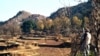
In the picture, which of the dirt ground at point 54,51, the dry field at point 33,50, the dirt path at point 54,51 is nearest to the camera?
the dry field at point 33,50

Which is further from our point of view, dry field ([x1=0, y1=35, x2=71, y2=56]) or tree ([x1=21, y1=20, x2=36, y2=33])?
tree ([x1=21, y1=20, x2=36, y2=33])

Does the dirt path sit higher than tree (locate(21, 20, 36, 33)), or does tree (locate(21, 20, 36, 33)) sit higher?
tree (locate(21, 20, 36, 33))

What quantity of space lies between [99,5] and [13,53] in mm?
11779

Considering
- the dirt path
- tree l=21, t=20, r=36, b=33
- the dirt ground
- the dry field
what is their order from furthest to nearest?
1. tree l=21, t=20, r=36, b=33
2. the dirt ground
3. the dirt path
4. the dry field

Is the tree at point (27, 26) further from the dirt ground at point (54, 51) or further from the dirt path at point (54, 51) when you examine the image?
the dirt path at point (54, 51)

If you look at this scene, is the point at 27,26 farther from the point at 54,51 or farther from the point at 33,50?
the point at 33,50

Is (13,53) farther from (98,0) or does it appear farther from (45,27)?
(45,27)

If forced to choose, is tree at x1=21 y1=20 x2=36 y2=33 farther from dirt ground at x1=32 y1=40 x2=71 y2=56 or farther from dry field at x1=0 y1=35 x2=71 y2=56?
dirt ground at x1=32 y1=40 x2=71 y2=56

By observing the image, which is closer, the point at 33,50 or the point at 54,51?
the point at 33,50

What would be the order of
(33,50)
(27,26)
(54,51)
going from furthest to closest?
(27,26)
(54,51)
(33,50)

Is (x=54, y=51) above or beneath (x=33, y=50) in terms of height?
beneath

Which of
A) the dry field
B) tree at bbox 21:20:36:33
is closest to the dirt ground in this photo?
the dry field

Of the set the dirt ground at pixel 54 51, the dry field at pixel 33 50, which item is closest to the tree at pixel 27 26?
the dry field at pixel 33 50

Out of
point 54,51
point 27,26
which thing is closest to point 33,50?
point 54,51
